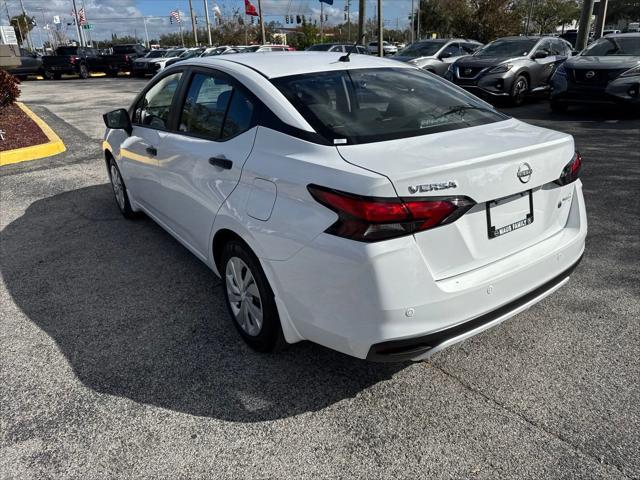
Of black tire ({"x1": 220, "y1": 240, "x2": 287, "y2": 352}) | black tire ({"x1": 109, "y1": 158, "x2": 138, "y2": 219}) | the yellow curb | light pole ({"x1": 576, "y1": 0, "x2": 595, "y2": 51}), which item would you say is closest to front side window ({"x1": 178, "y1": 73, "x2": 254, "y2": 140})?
black tire ({"x1": 220, "y1": 240, "x2": 287, "y2": 352})

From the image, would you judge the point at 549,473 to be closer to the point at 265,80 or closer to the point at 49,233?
the point at 265,80

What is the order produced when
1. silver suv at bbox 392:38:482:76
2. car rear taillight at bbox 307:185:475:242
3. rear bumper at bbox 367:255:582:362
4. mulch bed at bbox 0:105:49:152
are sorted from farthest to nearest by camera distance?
silver suv at bbox 392:38:482:76, mulch bed at bbox 0:105:49:152, rear bumper at bbox 367:255:582:362, car rear taillight at bbox 307:185:475:242

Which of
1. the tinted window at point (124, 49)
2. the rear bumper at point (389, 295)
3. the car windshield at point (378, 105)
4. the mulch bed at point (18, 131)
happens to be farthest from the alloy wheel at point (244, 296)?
the tinted window at point (124, 49)

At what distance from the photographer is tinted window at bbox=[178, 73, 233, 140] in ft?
10.6

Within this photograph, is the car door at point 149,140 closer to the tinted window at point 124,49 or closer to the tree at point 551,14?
the tinted window at point 124,49

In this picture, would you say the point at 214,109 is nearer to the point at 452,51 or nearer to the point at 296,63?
the point at 296,63

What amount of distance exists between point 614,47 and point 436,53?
5957 mm

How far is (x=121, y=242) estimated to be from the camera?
487 cm

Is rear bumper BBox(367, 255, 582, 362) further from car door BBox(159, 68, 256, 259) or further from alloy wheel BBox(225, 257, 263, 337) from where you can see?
car door BBox(159, 68, 256, 259)

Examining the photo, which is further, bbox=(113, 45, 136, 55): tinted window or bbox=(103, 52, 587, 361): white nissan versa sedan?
bbox=(113, 45, 136, 55): tinted window

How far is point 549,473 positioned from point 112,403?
210 cm

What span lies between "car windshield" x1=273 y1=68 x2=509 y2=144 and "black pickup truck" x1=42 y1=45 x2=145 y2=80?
31138 mm

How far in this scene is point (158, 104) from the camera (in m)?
4.20

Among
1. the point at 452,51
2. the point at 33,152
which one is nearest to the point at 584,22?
the point at 452,51
